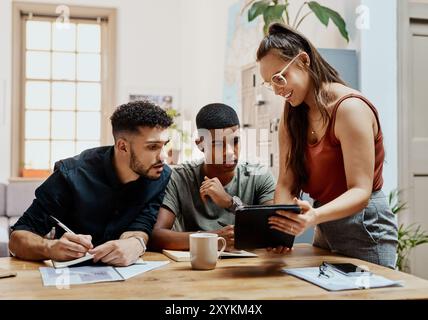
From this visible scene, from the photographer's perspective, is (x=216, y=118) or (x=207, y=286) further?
(x=216, y=118)

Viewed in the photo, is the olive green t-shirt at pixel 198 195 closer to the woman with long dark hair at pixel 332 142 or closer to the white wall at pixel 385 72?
the woman with long dark hair at pixel 332 142

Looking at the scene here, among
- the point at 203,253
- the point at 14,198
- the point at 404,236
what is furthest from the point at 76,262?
the point at 14,198

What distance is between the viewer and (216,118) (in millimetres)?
1478

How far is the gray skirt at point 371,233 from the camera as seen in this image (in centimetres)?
126

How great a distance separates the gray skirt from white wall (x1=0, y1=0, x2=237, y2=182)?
3.04 meters

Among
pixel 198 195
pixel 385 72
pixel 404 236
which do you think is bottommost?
pixel 404 236

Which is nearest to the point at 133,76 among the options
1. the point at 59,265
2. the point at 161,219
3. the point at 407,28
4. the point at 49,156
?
the point at 49,156

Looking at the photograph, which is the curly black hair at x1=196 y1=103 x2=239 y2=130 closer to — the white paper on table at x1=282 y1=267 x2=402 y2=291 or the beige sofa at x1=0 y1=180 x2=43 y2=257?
the white paper on table at x1=282 y1=267 x2=402 y2=291

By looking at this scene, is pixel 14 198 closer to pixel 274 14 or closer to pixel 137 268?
pixel 274 14

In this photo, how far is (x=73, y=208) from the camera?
140 cm

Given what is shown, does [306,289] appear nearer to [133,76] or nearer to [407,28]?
[407,28]

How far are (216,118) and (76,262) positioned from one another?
0.60 meters

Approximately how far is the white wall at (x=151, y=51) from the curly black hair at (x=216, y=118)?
2.73m

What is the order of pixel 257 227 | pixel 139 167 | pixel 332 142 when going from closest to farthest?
1. pixel 257 227
2. pixel 332 142
3. pixel 139 167
